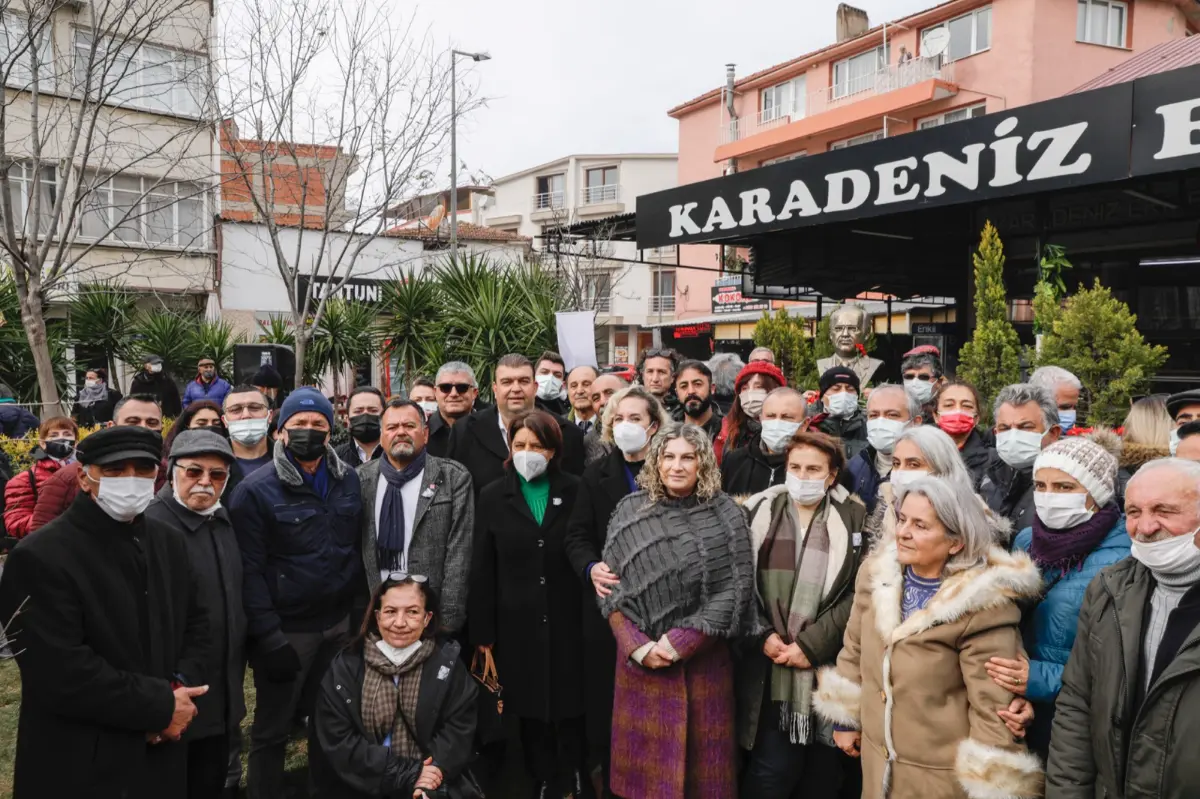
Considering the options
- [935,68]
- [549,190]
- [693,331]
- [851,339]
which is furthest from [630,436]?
[549,190]

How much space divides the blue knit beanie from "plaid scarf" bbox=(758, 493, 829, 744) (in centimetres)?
210

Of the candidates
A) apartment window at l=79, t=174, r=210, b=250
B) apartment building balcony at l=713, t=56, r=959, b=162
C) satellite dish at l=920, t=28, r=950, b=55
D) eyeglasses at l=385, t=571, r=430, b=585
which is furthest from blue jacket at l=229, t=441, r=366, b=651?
apartment building balcony at l=713, t=56, r=959, b=162

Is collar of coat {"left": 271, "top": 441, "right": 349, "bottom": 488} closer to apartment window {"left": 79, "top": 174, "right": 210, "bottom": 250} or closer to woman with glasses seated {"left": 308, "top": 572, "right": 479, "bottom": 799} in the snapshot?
woman with glasses seated {"left": 308, "top": 572, "right": 479, "bottom": 799}

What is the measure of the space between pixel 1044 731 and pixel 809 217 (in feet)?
21.1

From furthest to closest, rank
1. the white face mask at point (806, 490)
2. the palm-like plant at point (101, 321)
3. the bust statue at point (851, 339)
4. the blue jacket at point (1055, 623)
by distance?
the palm-like plant at point (101, 321)
the bust statue at point (851, 339)
the white face mask at point (806, 490)
the blue jacket at point (1055, 623)

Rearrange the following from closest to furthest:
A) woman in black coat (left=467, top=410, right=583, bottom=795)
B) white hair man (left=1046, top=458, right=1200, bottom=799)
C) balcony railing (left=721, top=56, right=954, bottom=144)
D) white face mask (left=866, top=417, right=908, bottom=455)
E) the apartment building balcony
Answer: white hair man (left=1046, top=458, right=1200, bottom=799), woman in black coat (left=467, top=410, right=583, bottom=795), white face mask (left=866, top=417, right=908, bottom=455), the apartment building balcony, balcony railing (left=721, top=56, right=954, bottom=144)

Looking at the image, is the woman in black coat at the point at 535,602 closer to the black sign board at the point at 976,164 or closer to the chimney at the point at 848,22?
the black sign board at the point at 976,164

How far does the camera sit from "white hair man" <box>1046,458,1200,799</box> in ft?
6.90

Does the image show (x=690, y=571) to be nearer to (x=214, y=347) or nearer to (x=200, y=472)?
(x=200, y=472)

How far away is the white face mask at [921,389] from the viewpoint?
5371 mm

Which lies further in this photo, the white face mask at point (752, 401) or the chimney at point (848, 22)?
the chimney at point (848, 22)

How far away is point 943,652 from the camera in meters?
2.58

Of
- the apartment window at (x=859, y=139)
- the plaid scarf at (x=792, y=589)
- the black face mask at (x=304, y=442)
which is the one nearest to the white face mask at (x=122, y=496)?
the black face mask at (x=304, y=442)

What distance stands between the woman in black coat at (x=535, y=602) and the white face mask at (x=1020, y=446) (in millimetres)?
2000
